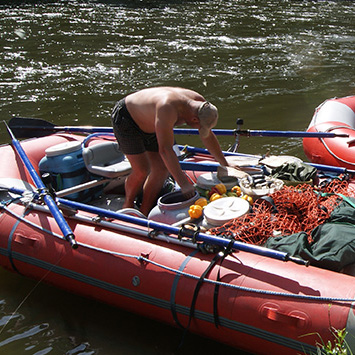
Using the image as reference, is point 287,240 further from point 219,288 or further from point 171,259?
point 171,259

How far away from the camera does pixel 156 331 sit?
3.91 m

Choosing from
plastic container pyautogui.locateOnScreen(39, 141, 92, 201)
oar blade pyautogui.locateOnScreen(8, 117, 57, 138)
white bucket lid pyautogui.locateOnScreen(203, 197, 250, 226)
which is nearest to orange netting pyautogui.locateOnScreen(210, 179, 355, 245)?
white bucket lid pyautogui.locateOnScreen(203, 197, 250, 226)

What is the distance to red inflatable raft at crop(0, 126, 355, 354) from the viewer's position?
299cm

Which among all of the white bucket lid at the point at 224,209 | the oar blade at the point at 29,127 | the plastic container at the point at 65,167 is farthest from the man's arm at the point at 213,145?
the oar blade at the point at 29,127

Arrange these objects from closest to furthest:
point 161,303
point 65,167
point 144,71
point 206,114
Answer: point 161,303 < point 206,114 < point 65,167 < point 144,71

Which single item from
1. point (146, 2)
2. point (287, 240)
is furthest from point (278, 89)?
point (146, 2)

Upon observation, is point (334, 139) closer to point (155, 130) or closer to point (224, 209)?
point (224, 209)

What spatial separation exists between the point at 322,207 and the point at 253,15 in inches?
482

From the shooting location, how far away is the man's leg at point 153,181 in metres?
4.51

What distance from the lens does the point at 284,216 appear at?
12.6 ft

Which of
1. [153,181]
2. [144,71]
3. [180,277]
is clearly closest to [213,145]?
[153,181]

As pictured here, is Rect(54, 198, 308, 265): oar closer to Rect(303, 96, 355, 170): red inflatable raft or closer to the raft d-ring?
the raft d-ring

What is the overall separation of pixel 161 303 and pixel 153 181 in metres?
1.32

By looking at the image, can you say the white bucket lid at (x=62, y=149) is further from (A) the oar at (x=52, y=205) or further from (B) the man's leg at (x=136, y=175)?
(B) the man's leg at (x=136, y=175)
